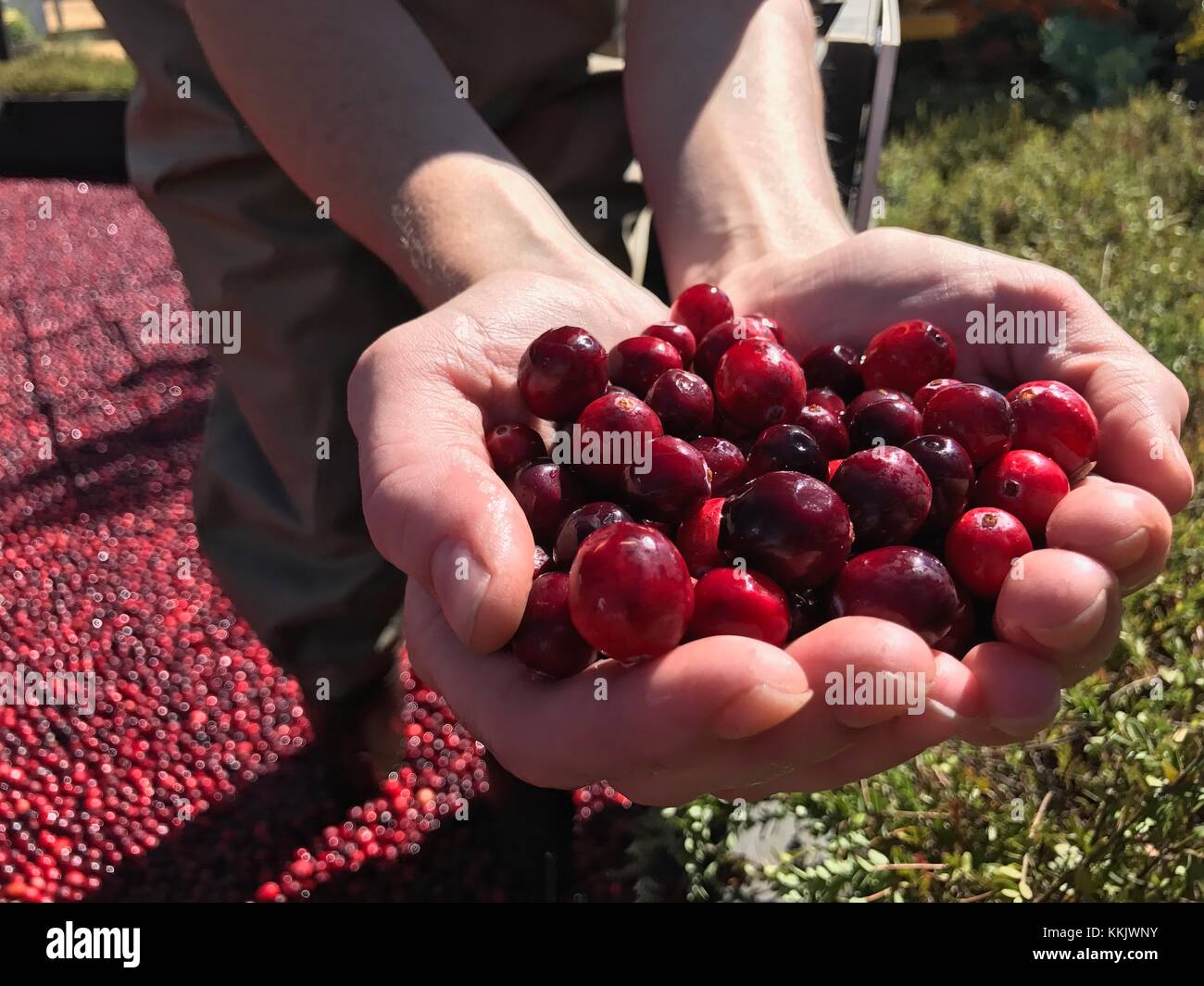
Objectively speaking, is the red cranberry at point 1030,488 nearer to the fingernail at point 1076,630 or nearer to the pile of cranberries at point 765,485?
the pile of cranberries at point 765,485

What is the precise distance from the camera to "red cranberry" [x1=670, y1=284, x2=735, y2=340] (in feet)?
7.59

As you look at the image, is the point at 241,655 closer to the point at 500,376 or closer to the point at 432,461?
the point at 500,376

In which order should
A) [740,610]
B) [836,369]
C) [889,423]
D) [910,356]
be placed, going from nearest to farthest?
[740,610] → [889,423] → [910,356] → [836,369]

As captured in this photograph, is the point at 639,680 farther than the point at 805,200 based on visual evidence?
No

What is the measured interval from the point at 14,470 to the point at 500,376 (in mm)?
4031

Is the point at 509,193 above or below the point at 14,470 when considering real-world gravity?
above

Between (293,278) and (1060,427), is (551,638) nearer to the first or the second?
(1060,427)

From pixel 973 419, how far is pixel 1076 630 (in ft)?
1.61

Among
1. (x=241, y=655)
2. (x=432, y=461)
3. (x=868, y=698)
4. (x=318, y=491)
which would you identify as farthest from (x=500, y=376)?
(x=241, y=655)

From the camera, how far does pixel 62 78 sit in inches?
441

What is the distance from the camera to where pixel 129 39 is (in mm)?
2562

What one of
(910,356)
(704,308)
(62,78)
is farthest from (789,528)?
(62,78)

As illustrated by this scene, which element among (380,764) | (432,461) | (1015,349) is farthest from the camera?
(380,764)

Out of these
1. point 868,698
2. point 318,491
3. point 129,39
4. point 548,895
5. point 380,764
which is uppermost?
point 129,39
